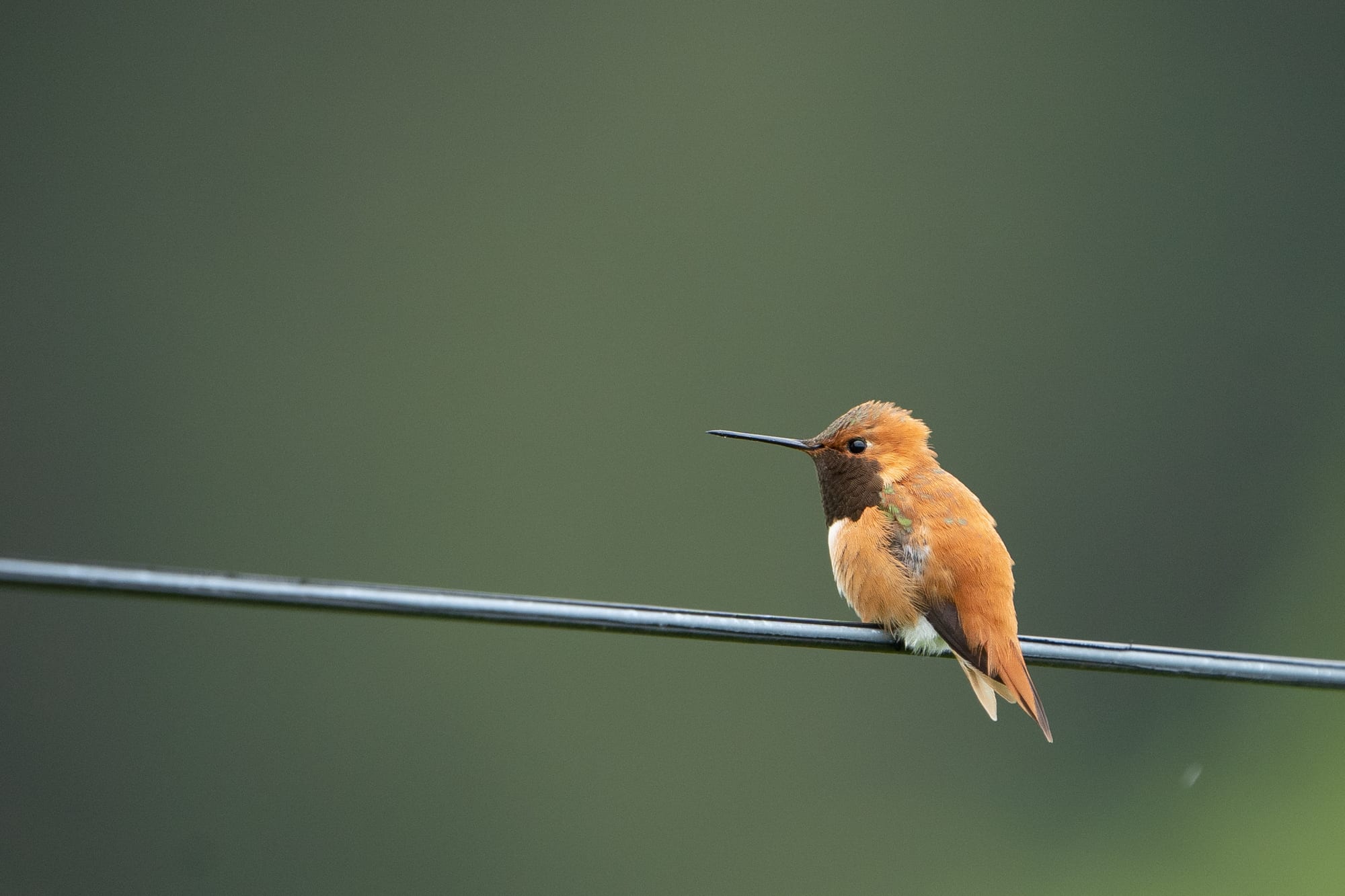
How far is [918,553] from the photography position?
4.80 meters

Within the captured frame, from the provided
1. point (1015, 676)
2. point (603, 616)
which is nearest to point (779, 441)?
point (1015, 676)

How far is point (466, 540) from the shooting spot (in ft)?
62.5

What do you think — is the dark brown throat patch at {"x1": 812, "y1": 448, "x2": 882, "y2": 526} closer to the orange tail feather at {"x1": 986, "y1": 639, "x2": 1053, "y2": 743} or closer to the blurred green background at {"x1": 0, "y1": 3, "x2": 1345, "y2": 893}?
the orange tail feather at {"x1": 986, "y1": 639, "x2": 1053, "y2": 743}

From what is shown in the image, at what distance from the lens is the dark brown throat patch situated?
16.7ft

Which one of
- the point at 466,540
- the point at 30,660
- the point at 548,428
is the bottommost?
the point at 30,660

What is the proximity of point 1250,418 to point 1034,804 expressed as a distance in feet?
22.7

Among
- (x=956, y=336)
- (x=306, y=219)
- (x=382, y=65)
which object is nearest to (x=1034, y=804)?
(x=956, y=336)

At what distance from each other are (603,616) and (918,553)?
2120mm

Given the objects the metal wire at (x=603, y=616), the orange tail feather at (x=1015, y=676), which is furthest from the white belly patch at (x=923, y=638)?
the metal wire at (x=603, y=616)

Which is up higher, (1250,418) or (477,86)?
(477,86)

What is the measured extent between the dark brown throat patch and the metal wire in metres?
1.25

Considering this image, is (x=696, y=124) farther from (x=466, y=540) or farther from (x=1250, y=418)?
(x=1250, y=418)

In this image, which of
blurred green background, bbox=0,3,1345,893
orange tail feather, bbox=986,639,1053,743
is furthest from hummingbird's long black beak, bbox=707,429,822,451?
blurred green background, bbox=0,3,1345,893

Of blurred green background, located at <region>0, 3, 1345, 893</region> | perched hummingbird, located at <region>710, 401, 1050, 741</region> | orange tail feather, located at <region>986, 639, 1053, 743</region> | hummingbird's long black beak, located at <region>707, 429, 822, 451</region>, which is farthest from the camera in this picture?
blurred green background, located at <region>0, 3, 1345, 893</region>
